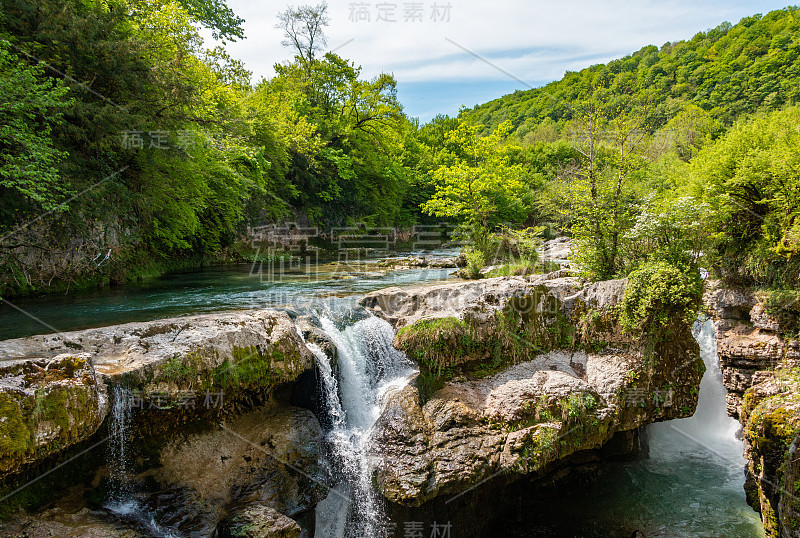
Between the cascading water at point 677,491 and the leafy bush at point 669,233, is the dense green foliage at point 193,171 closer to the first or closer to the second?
the leafy bush at point 669,233

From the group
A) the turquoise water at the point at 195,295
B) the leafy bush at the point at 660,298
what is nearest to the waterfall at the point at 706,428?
the leafy bush at the point at 660,298

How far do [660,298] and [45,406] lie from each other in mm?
8820

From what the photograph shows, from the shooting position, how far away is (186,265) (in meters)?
15.5

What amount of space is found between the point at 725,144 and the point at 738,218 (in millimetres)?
1860

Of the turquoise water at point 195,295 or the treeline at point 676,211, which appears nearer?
the turquoise water at point 195,295

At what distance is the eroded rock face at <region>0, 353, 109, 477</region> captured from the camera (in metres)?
3.90

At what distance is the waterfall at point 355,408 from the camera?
6.09 m

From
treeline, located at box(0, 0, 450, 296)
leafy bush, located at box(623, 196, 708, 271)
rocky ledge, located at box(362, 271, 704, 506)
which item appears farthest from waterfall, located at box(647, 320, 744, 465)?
treeline, located at box(0, 0, 450, 296)

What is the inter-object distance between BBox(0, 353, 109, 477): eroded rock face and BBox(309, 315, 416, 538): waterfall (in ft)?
10.9

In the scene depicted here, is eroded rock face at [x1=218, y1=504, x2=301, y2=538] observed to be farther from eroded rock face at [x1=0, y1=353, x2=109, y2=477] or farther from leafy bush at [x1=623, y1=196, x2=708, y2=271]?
leafy bush at [x1=623, y1=196, x2=708, y2=271]

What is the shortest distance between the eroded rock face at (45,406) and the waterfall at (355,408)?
10.9ft

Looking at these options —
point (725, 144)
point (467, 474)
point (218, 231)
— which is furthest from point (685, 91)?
point (467, 474)

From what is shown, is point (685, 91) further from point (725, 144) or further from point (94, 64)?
point (94, 64)

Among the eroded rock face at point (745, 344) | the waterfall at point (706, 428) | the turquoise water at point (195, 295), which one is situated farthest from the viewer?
the waterfall at point (706, 428)
